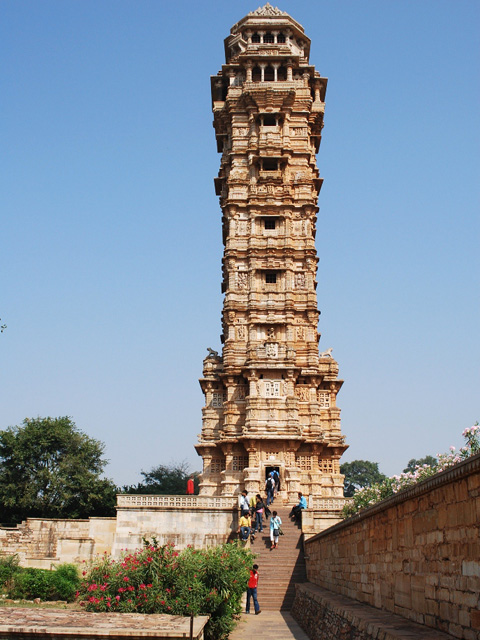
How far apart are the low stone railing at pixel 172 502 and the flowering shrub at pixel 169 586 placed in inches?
566

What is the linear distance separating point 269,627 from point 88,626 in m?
10.5

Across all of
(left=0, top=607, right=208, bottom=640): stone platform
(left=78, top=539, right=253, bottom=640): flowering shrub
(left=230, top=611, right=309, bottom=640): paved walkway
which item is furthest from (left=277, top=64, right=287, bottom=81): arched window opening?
(left=0, top=607, right=208, bottom=640): stone platform

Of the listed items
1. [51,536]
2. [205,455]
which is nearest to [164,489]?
[205,455]

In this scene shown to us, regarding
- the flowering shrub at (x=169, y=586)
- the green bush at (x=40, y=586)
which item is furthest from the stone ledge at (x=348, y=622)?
the green bush at (x=40, y=586)

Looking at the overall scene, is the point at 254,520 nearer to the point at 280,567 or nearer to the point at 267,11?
the point at 280,567

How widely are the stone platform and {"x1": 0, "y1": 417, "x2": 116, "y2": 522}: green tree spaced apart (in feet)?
121

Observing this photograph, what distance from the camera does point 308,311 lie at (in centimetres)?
4112

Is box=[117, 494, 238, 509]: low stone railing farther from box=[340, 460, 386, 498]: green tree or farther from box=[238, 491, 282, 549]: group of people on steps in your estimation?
box=[340, 460, 386, 498]: green tree

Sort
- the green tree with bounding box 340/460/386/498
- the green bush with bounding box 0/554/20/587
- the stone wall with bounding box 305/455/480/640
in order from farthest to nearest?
the green tree with bounding box 340/460/386/498 → the green bush with bounding box 0/554/20/587 → the stone wall with bounding box 305/455/480/640

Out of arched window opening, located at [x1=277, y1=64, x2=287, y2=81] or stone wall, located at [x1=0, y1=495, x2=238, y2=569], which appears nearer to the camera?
stone wall, located at [x1=0, y1=495, x2=238, y2=569]

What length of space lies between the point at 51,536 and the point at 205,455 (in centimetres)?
992

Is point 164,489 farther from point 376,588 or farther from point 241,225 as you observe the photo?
point 376,588

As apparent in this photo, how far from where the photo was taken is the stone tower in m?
37.7

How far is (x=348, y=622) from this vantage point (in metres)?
11.3
